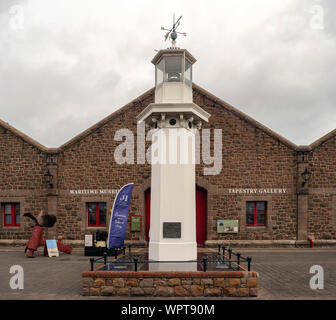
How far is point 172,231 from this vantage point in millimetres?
10500

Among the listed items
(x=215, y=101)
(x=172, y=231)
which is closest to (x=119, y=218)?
(x=172, y=231)

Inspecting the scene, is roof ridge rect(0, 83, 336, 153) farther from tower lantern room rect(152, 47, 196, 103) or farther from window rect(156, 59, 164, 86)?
tower lantern room rect(152, 47, 196, 103)

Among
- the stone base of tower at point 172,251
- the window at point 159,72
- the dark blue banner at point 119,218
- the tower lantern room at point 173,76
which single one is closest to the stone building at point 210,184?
the dark blue banner at point 119,218

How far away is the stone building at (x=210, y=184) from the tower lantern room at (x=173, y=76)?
310 inches

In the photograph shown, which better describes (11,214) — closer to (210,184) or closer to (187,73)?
(210,184)

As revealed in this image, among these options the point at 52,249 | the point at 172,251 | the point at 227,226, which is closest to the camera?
the point at 172,251

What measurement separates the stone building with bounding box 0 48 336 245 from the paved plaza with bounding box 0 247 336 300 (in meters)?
1.52

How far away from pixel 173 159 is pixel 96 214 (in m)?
9.82

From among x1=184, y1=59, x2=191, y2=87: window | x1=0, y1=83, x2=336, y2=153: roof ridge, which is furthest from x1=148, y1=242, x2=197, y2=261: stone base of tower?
x1=0, y1=83, x2=336, y2=153: roof ridge

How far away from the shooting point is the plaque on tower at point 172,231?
10492 mm

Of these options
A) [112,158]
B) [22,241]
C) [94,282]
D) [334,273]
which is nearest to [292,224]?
[334,273]

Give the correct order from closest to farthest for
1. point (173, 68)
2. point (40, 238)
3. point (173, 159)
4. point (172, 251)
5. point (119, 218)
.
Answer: point (172, 251), point (173, 159), point (173, 68), point (119, 218), point (40, 238)

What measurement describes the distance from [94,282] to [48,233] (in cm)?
1108
